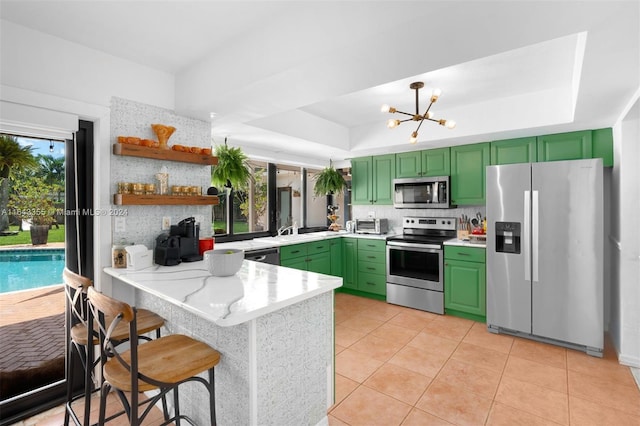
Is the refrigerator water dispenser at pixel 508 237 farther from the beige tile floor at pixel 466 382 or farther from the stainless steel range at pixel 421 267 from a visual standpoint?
the beige tile floor at pixel 466 382

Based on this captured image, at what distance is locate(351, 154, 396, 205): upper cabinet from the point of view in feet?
15.4

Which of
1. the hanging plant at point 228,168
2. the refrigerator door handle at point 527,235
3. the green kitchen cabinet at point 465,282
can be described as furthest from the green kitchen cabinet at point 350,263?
the refrigerator door handle at point 527,235

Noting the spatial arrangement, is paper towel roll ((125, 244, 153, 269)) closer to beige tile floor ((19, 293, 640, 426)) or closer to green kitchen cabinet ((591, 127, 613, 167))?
beige tile floor ((19, 293, 640, 426))

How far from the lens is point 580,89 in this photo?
2.17 metres

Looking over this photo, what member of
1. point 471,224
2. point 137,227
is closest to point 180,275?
point 137,227

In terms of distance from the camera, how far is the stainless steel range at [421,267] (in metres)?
3.88

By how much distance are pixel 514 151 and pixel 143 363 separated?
3.97m

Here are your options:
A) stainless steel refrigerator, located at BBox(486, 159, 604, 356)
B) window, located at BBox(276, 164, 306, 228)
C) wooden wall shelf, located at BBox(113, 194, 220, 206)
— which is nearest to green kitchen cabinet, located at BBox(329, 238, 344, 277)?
window, located at BBox(276, 164, 306, 228)

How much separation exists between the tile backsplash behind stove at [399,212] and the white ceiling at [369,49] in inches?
47.3

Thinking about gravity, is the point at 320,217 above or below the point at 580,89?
below

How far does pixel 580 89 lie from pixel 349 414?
2663mm

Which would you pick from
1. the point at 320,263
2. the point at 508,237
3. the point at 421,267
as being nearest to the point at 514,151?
the point at 508,237

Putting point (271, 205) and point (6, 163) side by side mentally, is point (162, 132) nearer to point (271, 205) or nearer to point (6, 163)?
point (6, 163)

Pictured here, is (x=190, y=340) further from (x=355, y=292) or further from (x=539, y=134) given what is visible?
(x=539, y=134)
